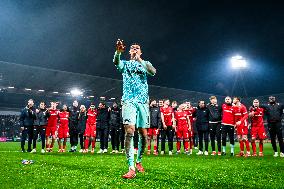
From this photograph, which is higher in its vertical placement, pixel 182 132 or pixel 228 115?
pixel 228 115

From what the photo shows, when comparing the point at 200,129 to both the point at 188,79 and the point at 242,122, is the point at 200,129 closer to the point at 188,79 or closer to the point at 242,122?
the point at 242,122

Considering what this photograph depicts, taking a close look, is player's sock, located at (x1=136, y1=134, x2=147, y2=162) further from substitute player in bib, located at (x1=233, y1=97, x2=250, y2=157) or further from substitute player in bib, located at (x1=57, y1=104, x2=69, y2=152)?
substitute player in bib, located at (x1=57, y1=104, x2=69, y2=152)

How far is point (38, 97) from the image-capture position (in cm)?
3644

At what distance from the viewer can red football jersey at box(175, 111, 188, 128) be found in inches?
567

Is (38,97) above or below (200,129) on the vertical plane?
above

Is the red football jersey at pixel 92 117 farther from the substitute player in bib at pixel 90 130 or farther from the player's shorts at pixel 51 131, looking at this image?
the player's shorts at pixel 51 131

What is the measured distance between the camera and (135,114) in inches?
219

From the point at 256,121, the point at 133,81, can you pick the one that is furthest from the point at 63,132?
the point at 133,81

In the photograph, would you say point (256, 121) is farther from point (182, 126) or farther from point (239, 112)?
point (182, 126)

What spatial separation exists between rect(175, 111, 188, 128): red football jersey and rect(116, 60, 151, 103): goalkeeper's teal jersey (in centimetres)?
874

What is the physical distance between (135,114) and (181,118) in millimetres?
9211

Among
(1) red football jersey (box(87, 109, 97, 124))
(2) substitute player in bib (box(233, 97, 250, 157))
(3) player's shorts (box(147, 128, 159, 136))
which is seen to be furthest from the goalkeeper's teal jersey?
(1) red football jersey (box(87, 109, 97, 124))

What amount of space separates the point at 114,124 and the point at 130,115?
370 inches

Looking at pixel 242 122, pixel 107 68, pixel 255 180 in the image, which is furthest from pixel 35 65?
pixel 255 180
